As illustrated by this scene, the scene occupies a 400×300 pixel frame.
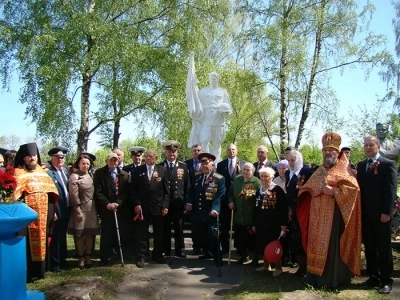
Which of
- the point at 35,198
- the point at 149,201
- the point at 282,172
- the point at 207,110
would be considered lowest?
the point at 149,201

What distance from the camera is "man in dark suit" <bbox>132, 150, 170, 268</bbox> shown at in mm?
6504

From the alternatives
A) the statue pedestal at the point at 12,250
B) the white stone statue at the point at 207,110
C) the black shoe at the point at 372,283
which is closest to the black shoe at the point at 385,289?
the black shoe at the point at 372,283

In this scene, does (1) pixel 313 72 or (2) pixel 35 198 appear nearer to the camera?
(2) pixel 35 198

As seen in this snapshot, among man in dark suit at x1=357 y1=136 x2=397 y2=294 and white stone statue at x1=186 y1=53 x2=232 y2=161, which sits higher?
white stone statue at x1=186 y1=53 x2=232 y2=161

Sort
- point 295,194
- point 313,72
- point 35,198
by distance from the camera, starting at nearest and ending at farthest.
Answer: point 35,198 < point 295,194 < point 313,72

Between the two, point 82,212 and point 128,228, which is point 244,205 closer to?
point 128,228

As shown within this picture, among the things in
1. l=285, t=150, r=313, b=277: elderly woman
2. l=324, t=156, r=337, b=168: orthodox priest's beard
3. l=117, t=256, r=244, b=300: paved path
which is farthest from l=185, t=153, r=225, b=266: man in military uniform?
l=324, t=156, r=337, b=168: orthodox priest's beard

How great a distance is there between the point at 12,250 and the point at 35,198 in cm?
136

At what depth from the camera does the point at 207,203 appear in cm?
669

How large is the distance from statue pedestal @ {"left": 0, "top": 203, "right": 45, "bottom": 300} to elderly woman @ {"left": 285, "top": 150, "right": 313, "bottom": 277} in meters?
3.29

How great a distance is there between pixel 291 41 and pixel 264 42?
42.0 inches

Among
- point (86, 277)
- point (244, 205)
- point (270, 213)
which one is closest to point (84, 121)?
point (244, 205)

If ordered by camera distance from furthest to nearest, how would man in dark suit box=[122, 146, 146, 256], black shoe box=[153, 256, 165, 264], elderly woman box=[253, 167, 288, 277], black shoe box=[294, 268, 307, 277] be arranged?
man in dark suit box=[122, 146, 146, 256]
black shoe box=[153, 256, 165, 264]
elderly woman box=[253, 167, 288, 277]
black shoe box=[294, 268, 307, 277]

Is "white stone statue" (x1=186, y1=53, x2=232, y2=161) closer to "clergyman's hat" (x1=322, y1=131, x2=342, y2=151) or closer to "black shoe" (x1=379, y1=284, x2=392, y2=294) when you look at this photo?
"clergyman's hat" (x1=322, y1=131, x2=342, y2=151)
